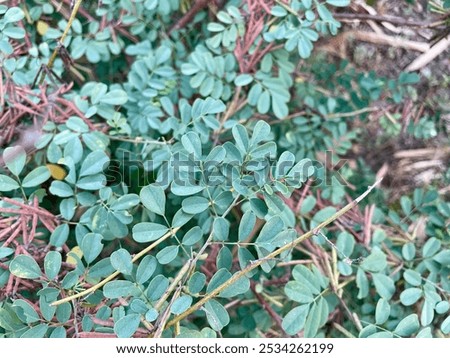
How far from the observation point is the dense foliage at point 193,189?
2.53 ft

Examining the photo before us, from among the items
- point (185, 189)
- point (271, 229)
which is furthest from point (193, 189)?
point (271, 229)

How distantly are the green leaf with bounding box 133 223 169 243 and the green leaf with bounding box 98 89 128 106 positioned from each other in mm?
307

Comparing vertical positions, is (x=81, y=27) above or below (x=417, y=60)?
above

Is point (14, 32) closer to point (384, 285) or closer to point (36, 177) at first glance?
point (36, 177)

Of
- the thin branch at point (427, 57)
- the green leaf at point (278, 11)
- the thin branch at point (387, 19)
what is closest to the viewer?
the green leaf at point (278, 11)

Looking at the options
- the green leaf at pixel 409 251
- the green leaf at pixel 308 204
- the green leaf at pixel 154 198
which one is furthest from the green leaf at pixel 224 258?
the green leaf at pixel 409 251

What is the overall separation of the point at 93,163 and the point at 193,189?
0.67 ft

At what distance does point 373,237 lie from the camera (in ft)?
3.55

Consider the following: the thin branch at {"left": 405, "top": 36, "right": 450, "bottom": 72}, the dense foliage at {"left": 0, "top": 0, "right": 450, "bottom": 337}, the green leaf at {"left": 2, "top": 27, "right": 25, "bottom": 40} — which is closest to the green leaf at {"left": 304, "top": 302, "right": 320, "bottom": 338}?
the dense foliage at {"left": 0, "top": 0, "right": 450, "bottom": 337}

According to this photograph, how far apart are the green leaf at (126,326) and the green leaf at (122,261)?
66mm

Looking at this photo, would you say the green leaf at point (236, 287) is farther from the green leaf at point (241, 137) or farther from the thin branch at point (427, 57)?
the thin branch at point (427, 57)
